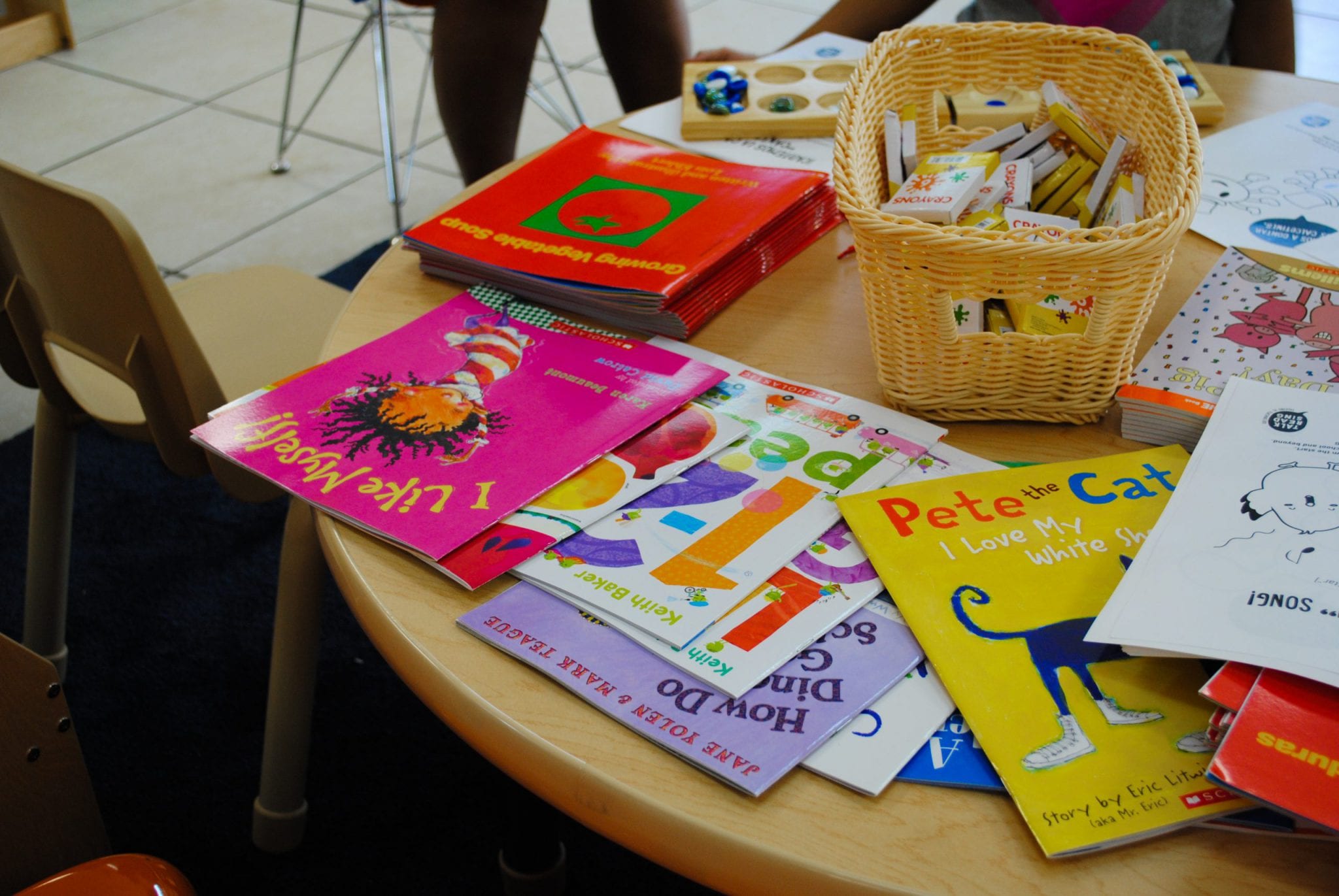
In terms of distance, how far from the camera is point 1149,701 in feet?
1.56

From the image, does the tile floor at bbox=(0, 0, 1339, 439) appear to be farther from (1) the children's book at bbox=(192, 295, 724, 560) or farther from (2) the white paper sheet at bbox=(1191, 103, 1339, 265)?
(2) the white paper sheet at bbox=(1191, 103, 1339, 265)

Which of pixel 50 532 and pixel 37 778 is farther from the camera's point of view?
pixel 50 532

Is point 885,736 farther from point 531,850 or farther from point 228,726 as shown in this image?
point 228,726

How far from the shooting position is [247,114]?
2.72 meters

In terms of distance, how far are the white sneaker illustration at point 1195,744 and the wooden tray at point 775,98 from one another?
0.65 m

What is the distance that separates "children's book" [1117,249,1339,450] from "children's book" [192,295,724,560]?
272 millimetres

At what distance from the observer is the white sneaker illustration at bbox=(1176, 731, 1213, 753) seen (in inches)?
17.8

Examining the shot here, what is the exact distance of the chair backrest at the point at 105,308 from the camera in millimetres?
866

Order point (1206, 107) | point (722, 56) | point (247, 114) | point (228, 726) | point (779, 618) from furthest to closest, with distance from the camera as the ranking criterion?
1. point (247, 114)
2. point (228, 726)
3. point (722, 56)
4. point (1206, 107)
5. point (779, 618)

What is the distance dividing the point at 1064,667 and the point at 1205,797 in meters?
0.08

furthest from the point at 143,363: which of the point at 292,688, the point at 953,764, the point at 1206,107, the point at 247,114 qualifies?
the point at 247,114

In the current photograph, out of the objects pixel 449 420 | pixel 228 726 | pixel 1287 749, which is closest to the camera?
Result: pixel 1287 749

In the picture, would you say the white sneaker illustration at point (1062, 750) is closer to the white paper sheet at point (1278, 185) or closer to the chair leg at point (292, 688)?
the white paper sheet at point (1278, 185)

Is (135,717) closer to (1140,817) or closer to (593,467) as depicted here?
(593,467)
